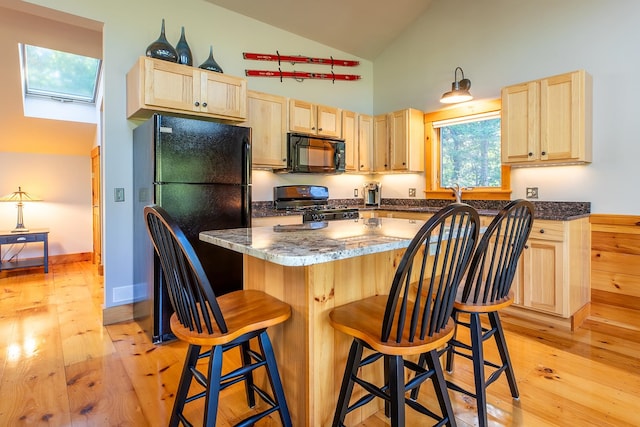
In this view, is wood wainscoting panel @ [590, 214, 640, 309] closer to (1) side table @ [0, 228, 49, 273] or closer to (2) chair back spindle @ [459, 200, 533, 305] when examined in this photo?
(2) chair back spindle @ [459, 200, 533, 305]

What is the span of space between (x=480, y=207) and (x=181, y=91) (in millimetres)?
3196

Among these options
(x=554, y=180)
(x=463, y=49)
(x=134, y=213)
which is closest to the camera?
(x=134, y=213)

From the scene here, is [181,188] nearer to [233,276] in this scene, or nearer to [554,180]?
[233,276]

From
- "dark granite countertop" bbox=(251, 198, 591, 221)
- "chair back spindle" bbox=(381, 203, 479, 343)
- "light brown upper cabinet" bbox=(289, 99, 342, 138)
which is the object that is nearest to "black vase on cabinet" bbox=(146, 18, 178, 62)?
"light brown upper cabinet" bbox=(289, 99, 342, 138)

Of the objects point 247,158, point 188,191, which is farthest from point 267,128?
point 188,191

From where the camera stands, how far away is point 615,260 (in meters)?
2.84

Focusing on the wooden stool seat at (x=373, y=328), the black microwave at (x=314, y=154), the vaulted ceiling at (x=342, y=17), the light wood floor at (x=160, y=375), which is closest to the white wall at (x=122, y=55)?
the vaulted ceiling at (x=342, y=17)

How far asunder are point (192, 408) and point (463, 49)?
4.21 meters

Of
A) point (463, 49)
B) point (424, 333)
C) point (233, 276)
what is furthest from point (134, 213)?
point (463, 49)

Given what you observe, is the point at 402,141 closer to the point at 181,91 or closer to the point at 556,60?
the point at 556,60

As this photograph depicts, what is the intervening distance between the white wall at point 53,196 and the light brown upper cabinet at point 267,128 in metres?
3.62

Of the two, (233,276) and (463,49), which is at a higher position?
(463,49)

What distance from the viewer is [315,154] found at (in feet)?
12.8

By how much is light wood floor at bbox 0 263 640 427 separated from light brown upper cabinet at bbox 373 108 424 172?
2159mm
